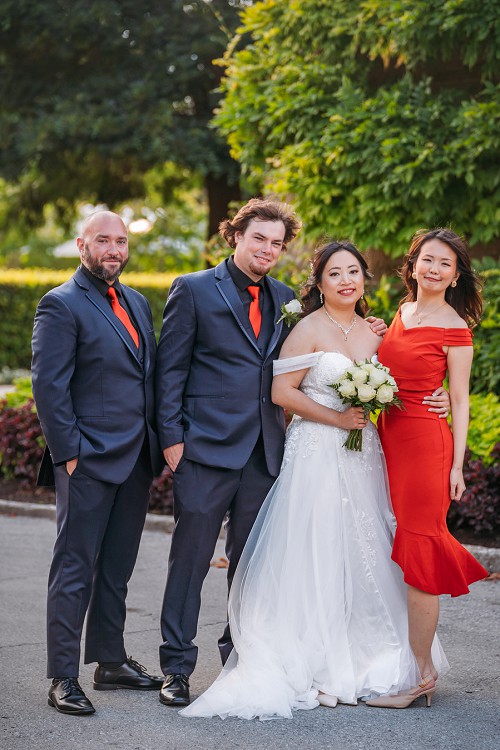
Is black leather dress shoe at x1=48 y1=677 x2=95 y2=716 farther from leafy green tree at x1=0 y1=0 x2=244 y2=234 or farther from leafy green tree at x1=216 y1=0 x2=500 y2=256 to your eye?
leafy green tree at x1=0 y1=0 x2=244 y2=234

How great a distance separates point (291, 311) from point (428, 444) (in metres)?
0.92

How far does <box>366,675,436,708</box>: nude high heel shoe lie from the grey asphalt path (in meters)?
0.05

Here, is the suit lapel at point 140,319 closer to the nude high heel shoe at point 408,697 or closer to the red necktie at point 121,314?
the red necktie at point 121,314

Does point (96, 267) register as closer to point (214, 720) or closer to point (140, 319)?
point (140, 319)

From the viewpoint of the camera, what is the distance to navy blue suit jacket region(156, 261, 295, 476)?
478 centimetres

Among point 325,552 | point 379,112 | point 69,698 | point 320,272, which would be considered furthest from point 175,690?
point 379,112

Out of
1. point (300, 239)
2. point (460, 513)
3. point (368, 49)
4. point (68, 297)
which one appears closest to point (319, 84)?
point (368, 49)

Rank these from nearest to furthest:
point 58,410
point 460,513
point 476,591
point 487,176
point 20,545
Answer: point 58,410, point 476,591, point 460,513, point 20,545, point 487,176

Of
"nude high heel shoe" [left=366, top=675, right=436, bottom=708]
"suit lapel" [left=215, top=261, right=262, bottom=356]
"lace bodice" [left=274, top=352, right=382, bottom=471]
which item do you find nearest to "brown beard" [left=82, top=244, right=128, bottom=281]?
"suit lapel" [left=215, top=261, right=262, bottom=356]

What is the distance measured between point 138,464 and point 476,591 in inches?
110

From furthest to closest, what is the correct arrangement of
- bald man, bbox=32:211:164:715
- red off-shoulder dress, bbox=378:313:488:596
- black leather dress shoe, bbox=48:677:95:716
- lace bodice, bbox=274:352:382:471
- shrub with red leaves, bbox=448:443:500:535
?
shrub with red leaves, bbox=448:443:500:535
lace bodice, bbox=274:352:382:471
red off-shoulder dress, bbox=378:313:488:596
bald man, bbox=32:211:164:715
black leather dress shoe, bbox=48:677:95:716

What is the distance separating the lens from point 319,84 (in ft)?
31.8

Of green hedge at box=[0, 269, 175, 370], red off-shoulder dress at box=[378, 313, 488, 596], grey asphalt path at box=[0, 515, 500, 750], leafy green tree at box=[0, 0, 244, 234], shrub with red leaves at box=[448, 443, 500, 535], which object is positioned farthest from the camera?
green hedge at box=[0, 269, 175, 370]

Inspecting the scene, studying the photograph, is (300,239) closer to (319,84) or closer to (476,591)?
(319,84)
